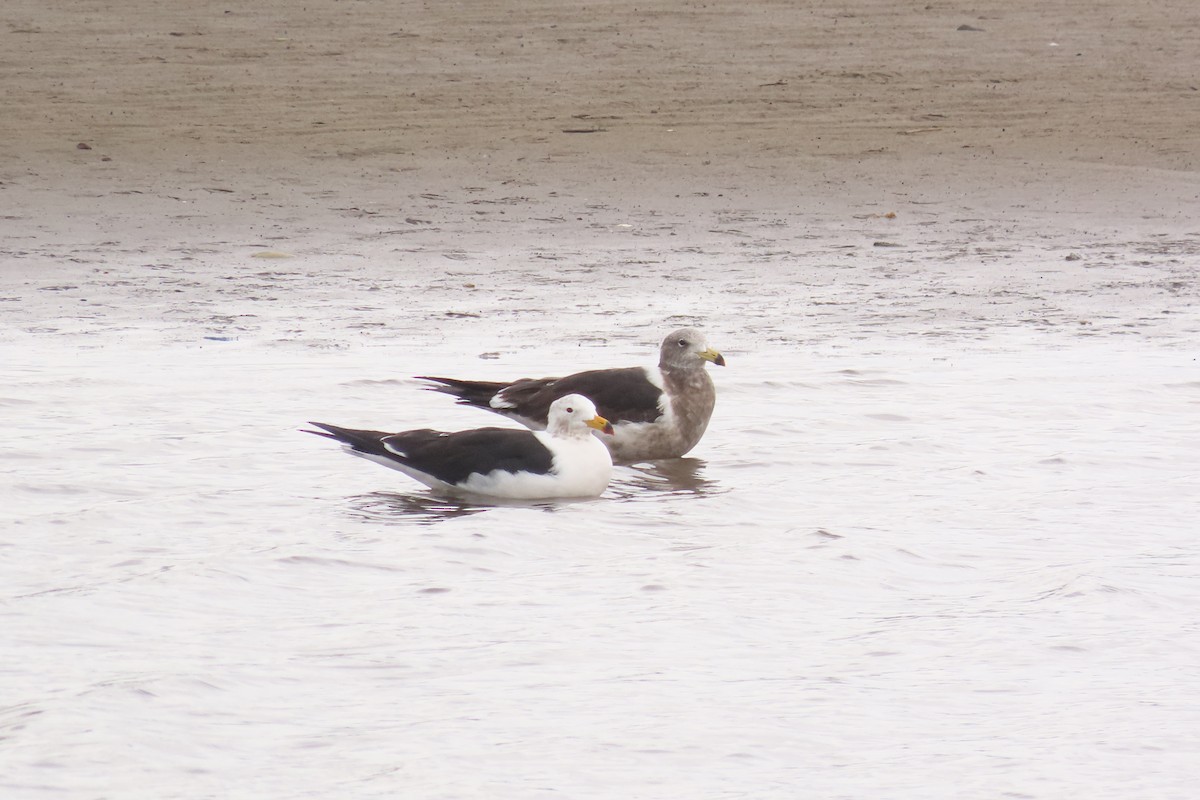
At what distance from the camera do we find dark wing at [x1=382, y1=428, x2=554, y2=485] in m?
7.16

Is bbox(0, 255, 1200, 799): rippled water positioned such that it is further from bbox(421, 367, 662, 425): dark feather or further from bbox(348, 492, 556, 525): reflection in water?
bbox(421, 367, 662, 425): dark feather

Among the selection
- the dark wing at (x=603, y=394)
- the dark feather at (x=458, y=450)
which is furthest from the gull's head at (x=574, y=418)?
the dark wing at (x=603, y=394)

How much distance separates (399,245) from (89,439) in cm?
498

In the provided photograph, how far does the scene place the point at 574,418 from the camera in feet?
24.1

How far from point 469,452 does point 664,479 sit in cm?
90

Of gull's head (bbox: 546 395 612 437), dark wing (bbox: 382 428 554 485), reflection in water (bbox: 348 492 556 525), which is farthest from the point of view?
gull's head (bbox: 546 395 612 437)

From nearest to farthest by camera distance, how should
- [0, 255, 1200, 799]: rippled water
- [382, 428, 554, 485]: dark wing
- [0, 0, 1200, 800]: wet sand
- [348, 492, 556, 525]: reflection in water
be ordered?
[0, 255, 1200, 799]: rippled water → [0, 0, 1200, 800]: wet sand → [348, 492, 556, 525]: reflection in water → [382, 428, 554, 485]: dark wing

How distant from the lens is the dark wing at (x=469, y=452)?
7.16m

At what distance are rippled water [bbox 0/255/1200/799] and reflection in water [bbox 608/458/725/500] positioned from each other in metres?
0.03

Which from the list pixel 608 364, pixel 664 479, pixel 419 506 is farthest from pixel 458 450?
pixel 608 364

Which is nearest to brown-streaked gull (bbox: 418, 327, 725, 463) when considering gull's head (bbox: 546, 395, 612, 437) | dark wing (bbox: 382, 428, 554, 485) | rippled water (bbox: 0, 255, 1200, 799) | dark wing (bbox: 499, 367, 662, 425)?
dark wing (bbox: 499, 367, 662, 425)

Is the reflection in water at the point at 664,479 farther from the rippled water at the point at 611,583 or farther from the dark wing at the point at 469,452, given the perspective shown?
the dark wing at the point at 469,452

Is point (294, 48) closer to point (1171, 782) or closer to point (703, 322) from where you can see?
point (703, 322)

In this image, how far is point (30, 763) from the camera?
415 cm
